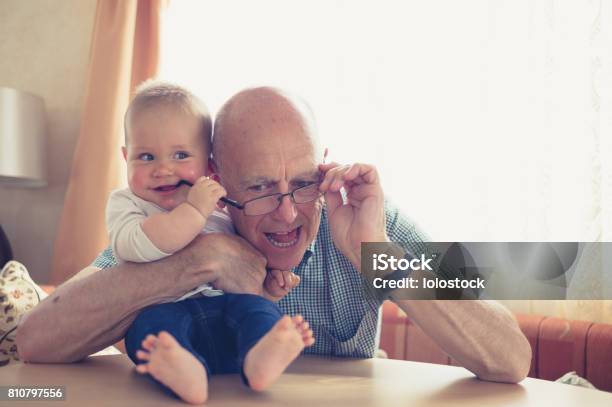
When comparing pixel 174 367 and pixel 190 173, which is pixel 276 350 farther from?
pixel 190 173

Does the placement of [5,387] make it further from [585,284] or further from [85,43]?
[85,43]

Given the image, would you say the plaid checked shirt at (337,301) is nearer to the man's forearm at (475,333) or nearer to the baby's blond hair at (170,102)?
the man's forearm at (475,333)

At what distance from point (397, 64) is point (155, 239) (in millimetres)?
1988

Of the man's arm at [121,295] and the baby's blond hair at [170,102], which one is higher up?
the baby's blond hair at [170,102]

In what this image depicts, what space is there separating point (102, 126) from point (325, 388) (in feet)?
8.48

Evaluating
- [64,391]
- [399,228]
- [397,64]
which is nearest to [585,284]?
[399,228]

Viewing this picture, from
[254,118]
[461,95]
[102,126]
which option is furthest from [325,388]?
[102,126]

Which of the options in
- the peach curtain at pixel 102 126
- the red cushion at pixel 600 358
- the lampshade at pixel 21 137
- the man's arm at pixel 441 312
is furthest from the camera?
the peach curtain at pixel 102 126

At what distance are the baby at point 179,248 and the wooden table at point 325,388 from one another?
4 cm

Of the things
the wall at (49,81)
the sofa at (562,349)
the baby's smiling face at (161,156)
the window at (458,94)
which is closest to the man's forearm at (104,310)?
the baby's smiling face at (161,156)

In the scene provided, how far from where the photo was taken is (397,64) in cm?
283

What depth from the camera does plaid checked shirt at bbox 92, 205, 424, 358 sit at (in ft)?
5.03

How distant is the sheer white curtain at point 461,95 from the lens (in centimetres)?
237

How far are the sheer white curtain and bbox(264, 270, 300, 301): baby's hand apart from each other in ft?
3.87
